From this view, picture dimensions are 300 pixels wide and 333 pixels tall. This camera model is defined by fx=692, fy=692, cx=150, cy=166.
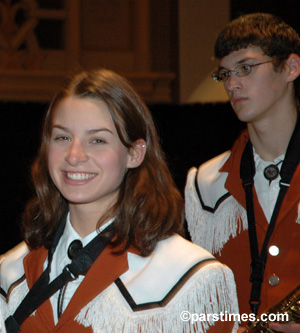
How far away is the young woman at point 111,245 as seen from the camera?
7.84 ft

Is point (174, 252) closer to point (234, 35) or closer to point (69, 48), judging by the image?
point (234, 35)

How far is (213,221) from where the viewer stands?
3420 millimetres

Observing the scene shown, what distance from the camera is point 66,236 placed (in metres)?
2.62

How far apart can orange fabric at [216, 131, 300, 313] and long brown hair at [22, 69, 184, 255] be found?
68 cm

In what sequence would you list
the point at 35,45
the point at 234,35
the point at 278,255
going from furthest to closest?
the point at 35,45
the point at 234,35
the point at 278,255

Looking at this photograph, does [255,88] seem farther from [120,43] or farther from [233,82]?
[120,43]

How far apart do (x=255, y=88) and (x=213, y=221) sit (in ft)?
2.25

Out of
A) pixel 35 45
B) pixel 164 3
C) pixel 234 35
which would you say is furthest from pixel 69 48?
pixel 234 35

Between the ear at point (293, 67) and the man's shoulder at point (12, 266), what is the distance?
5.00 feet

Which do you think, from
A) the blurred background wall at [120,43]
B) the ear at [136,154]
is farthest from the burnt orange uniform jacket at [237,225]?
the blurred background wall at [120,43]

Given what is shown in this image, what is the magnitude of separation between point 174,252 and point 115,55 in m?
5.38

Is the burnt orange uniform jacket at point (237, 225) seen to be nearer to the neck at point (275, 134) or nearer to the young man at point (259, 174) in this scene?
the young man at point (259, 174)

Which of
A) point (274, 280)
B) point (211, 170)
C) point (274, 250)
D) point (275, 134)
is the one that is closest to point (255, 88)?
point (275, 134)

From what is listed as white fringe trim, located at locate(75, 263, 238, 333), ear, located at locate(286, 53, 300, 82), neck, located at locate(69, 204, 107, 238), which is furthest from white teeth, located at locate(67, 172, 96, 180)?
ear, located at locate(286, 53, 300, 82)
